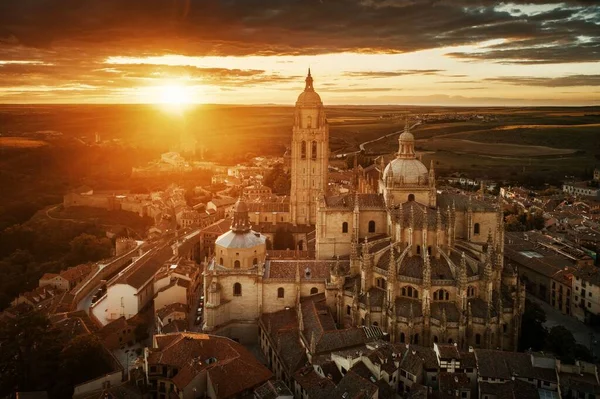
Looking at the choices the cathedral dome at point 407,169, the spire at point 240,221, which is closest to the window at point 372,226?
the cathedral dome at point 407,169

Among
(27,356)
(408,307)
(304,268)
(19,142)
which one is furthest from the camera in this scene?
(19,142)

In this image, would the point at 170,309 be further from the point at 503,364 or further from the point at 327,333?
the point at 503,364

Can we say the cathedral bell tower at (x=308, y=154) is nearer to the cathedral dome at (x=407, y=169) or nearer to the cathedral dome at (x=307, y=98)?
the cathedral dome at (x=307, y=98)

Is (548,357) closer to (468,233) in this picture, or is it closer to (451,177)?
(468,233)

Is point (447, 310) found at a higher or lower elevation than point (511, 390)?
higher

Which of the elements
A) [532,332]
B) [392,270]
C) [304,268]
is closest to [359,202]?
[304,268]
